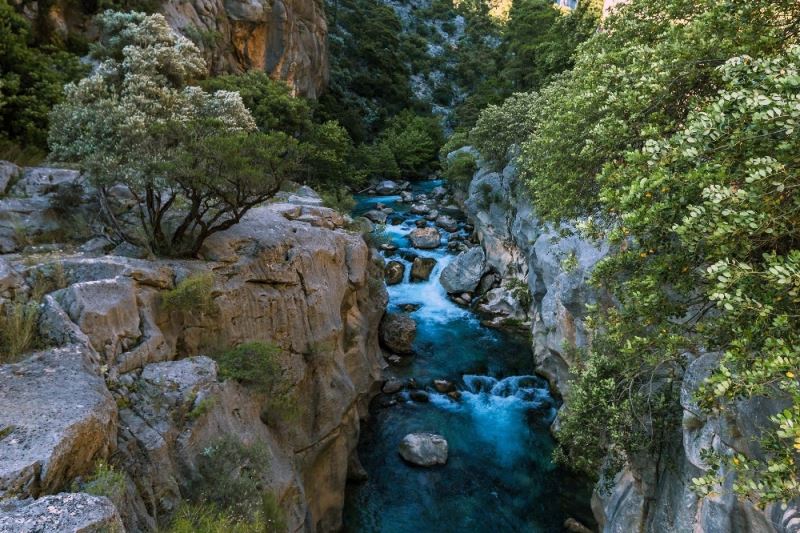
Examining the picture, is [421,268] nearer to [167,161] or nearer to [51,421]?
[167,161]

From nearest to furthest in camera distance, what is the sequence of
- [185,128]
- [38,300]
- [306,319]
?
[38,300], [185,128], [306,319]

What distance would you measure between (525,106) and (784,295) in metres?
24.0

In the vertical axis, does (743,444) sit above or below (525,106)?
below

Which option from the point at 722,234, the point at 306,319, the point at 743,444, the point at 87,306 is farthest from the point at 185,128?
the point at 743,444

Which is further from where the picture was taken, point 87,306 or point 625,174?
point 87,306

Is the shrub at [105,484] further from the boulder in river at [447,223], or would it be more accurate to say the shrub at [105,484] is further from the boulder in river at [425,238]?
the boulder in river at [447,223]

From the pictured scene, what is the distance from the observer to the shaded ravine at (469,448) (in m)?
12.9

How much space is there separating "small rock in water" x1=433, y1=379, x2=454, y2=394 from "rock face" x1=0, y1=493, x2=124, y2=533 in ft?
46.1

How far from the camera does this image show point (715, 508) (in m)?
6.65

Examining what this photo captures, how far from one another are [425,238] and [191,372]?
22328mm

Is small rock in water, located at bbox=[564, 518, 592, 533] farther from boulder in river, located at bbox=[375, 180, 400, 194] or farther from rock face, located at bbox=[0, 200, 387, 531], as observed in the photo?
boulder in river, located at bbox=[375, 180, 400, 194]

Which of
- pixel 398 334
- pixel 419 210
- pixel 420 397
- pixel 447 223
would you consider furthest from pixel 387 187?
pixel 420 397

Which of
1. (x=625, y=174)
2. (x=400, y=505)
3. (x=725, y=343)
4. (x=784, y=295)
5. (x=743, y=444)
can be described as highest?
(x=625, y=174)

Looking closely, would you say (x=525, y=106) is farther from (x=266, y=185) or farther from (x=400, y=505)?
(x=400, y=505)
